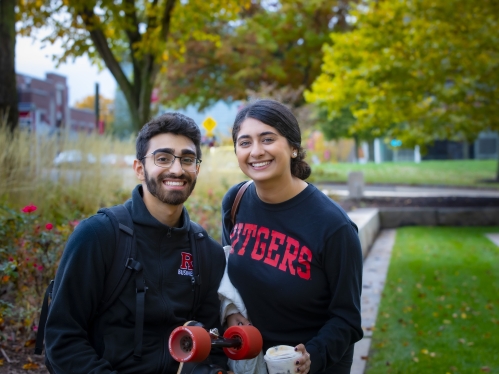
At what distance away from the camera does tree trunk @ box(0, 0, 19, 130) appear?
7246 millimetres

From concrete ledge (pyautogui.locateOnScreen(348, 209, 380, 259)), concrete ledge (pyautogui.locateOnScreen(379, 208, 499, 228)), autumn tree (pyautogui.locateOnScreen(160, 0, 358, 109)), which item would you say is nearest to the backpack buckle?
concrete ledge (pyautogui.locateOnScreen(348, 209, 380, 259))

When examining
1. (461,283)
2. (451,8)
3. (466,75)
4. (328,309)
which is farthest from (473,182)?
(328,309)

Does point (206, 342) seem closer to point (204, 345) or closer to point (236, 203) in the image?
point (204, 345)

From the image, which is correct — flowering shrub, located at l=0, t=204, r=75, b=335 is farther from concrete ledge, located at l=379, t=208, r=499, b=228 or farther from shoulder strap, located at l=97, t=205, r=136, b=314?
concrete ledge, located at l=379, t=208, r=499, b=228

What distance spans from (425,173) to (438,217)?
1512cm

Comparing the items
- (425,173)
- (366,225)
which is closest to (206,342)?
(366,225)

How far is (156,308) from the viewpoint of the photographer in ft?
8.26

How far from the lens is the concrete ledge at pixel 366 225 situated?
29.8ft

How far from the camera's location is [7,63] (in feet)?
24.0

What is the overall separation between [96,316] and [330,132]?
111 feet

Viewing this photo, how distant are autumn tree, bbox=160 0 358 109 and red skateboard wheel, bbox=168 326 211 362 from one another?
22.2 m

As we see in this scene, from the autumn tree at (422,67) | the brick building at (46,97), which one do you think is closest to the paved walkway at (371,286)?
the autumn tree at (422,67)

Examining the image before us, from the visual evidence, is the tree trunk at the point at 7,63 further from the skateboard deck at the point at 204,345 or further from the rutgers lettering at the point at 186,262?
the skateboard deck at the point at 204,345

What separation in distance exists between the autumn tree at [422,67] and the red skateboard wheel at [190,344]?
34.6ft
